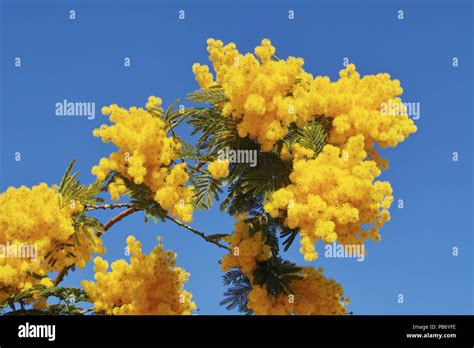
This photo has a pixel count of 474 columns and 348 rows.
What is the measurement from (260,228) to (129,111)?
10.2ft

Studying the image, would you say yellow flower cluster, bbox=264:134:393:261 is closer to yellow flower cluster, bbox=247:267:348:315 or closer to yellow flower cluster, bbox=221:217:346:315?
yellow flower cluster, bbox=221:217:346:315

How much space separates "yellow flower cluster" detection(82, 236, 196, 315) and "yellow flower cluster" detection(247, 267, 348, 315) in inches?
60.4

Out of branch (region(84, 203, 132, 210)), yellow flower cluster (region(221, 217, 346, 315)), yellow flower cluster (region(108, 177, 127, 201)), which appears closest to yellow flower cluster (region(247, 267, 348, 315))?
yellow flower cluster (region(221, 217, 346, 315))

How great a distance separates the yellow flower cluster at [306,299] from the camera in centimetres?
1101

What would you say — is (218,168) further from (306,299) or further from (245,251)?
(306,299)

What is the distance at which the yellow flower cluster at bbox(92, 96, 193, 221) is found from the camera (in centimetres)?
1089

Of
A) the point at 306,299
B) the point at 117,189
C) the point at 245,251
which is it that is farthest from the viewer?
the point at 306,299

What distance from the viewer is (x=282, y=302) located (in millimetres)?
11172

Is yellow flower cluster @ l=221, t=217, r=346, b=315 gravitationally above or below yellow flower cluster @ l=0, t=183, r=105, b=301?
below

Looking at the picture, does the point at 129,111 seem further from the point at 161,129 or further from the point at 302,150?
the point at 302,150

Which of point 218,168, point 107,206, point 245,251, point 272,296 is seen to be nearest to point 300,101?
point 218,168

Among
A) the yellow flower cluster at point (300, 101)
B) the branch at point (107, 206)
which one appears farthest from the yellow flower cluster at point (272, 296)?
the branch at point (107, 206)

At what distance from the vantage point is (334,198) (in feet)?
32.4

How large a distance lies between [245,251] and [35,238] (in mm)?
3608
